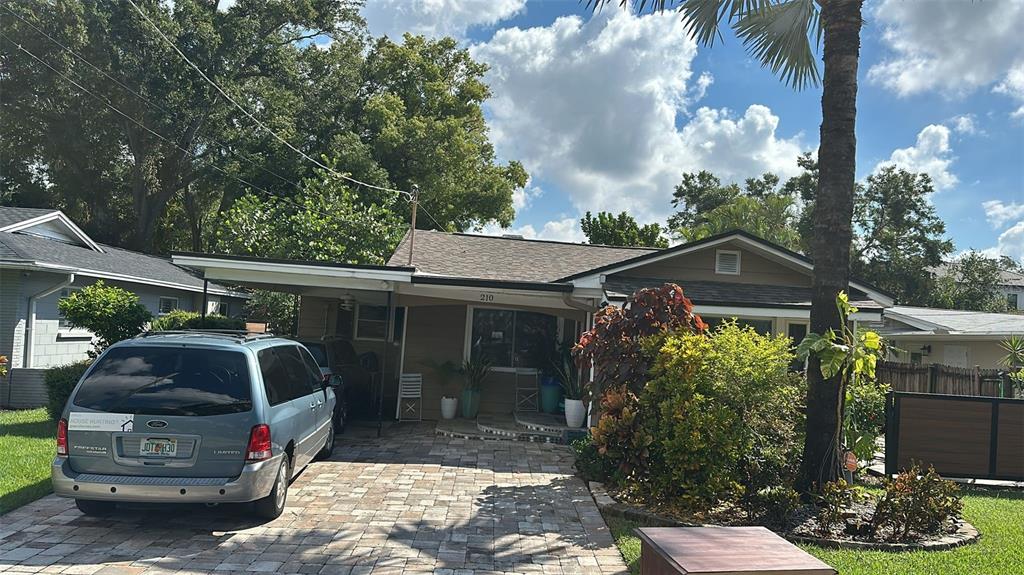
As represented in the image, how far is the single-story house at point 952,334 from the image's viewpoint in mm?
17672

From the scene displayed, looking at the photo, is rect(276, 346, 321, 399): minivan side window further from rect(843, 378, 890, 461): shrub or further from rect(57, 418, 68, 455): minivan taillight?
rect(843, 378, 890, 461): shrub

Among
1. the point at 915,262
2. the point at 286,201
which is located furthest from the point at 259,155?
the point at 915,262

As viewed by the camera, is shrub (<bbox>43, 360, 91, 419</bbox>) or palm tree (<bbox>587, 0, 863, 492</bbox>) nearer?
palm tree (<bbox>587, 0, 863, 492</bbox>)

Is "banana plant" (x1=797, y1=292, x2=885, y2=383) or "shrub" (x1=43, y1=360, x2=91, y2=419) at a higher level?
"banana plant" (x1=797, y1=292, x2=885, y2=383)

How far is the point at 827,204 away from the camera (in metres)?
7.30

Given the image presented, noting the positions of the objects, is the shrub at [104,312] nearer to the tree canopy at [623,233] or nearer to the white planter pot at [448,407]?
the white planter pot at [448,407]

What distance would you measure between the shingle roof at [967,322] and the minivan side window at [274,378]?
15.0 meters

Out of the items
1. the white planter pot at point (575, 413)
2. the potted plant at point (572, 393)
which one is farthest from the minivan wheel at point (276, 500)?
the white planter pot at point (575, 413)

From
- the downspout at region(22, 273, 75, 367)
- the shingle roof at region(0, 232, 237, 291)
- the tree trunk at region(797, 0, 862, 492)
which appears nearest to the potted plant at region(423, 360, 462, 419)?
the tree trunk at region(797, 0, 862, 492)

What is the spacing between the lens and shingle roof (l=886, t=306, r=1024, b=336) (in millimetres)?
17406

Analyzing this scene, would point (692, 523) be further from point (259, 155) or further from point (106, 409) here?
point (259, 155)

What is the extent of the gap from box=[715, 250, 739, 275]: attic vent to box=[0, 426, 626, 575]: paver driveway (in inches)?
228

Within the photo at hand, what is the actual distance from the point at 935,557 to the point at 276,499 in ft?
19.1

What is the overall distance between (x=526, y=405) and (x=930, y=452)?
6967 mm
